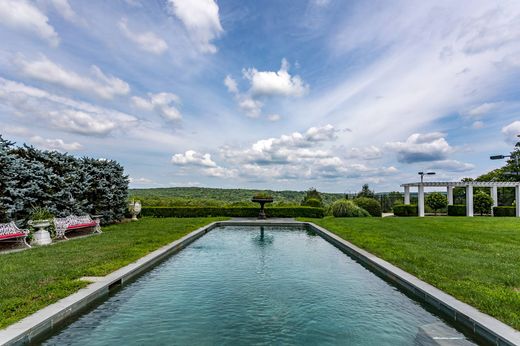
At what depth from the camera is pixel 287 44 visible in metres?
14.1

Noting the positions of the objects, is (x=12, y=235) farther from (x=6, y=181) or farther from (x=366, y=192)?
(x=366, y=192)

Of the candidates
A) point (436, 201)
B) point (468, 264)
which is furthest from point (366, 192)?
point (468, 264)

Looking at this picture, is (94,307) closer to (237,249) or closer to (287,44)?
(237,249)

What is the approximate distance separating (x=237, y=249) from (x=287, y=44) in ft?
30.9

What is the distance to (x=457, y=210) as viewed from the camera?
952 inches

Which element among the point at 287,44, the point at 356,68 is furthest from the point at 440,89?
the point at 287,44

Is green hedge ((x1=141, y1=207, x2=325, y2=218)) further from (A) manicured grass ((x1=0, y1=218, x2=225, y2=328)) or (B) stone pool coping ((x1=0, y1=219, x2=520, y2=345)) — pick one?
(B) stone pool coping ((x1=0, y1=219, x2=520, y2=345))

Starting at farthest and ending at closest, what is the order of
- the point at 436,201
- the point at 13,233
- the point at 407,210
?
the point at 436,201, the point at 407,210, the point at 13,233

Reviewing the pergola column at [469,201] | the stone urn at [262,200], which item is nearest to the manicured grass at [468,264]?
the stone urn at [262,200]

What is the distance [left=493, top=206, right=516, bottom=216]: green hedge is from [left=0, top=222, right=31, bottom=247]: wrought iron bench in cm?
2801

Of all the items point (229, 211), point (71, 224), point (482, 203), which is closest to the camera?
point (71, 224)

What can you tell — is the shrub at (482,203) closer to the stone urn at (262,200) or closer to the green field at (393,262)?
the green field at (393,262)

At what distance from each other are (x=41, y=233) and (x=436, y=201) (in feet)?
92.1

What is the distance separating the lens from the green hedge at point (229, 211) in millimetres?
20781
